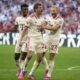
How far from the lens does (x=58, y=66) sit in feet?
65.3

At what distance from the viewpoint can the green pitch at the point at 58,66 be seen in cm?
1620

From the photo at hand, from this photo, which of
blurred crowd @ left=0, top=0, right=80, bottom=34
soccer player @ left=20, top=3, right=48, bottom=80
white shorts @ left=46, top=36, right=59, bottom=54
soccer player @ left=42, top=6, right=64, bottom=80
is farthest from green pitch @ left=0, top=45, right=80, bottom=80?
blurred crowd @ left=0, top=0, right=80, bottom=34

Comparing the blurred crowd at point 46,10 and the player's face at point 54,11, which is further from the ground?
the player's face at point 54,11

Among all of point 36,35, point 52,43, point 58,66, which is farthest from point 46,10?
point 36,35

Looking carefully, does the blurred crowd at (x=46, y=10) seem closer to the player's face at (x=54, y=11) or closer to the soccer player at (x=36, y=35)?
the player's face at (x=54, y=11)

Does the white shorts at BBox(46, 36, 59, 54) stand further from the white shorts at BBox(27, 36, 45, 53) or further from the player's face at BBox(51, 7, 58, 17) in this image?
the player's face at BBox(51, 7, 58, 17)

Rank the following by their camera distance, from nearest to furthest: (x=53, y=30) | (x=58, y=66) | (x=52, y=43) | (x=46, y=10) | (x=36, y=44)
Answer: (x=36, y=44), (x=53, y=30), (x=52, y=43), (x=58, y=66), (x=46, y=10)

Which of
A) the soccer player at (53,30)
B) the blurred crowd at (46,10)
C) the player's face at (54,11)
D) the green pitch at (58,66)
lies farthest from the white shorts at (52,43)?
the blurred crowd at (46,10)

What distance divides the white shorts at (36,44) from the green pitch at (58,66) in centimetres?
131

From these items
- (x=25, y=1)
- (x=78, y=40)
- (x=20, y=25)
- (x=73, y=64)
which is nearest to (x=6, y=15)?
(x=25, y=1)

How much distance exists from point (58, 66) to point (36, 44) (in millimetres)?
5333

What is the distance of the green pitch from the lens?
53.2ft

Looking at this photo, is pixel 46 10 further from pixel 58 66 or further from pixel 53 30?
pixel 53 30

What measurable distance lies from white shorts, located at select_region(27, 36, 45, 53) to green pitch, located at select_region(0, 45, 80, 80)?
1.31 metres
